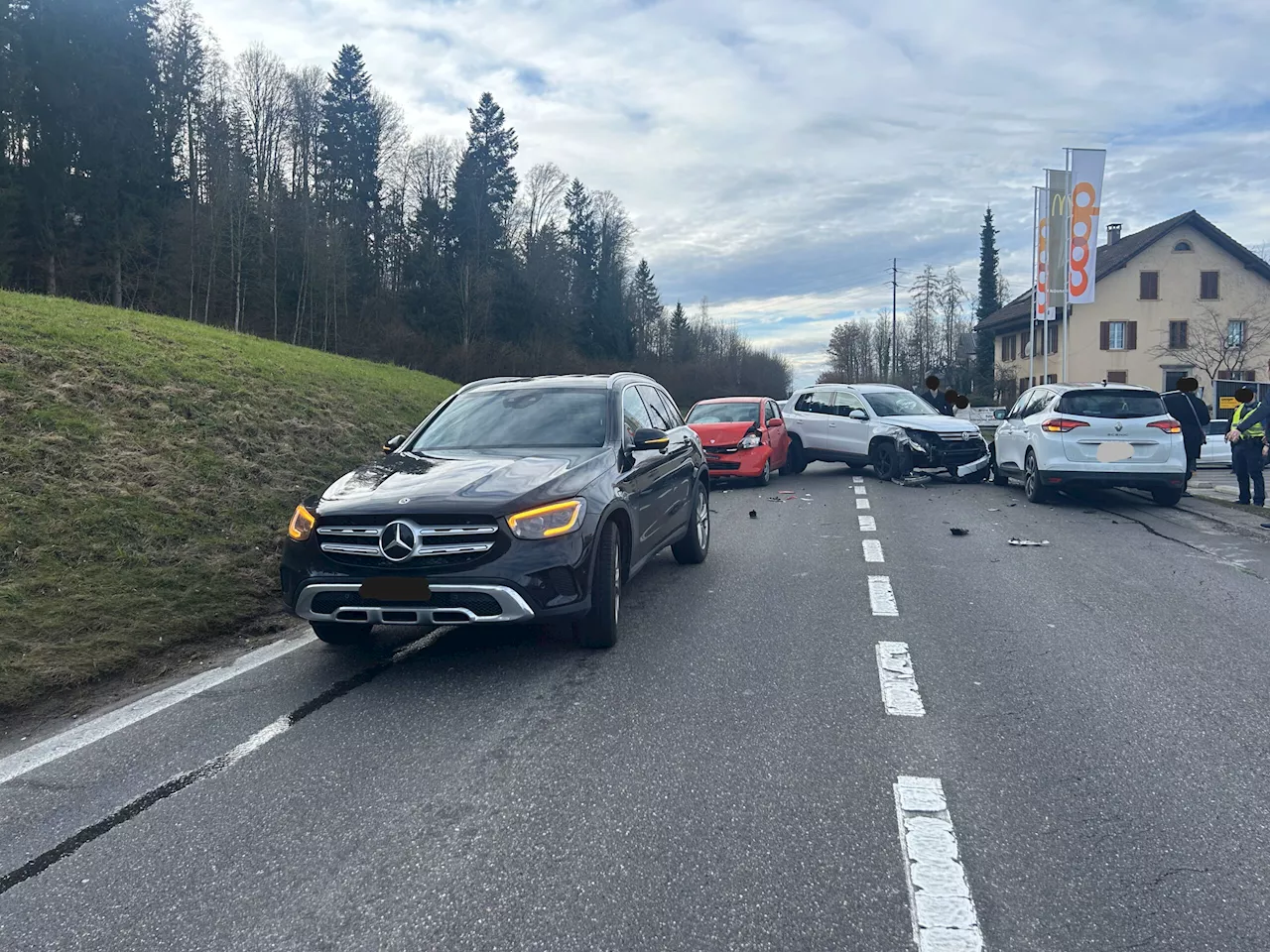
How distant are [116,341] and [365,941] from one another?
1165 cm

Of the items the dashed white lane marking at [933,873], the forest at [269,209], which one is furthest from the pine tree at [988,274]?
the dashed white lane marking at [933,873]

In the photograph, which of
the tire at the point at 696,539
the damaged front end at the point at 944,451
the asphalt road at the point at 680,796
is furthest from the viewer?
the damaged front end at the point at 944,451

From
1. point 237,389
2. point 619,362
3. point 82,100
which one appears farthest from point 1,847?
point 619,362

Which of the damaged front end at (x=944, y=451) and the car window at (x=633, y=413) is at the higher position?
the car window at (x=633, y=413)

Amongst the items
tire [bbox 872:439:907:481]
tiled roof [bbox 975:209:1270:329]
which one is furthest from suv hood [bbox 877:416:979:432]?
tiled roof [bbox 975:209:1270:329]

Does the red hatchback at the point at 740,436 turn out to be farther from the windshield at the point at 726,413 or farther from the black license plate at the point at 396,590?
the black license plate at the point at 396,590

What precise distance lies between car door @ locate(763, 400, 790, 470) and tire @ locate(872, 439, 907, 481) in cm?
161

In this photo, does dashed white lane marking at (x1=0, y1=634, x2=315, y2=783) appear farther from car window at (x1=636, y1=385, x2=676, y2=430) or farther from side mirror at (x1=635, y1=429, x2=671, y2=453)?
car window at (x1=636, y1=385, x2=676, y2=430)

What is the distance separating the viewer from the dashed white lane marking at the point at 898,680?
444 centimetres

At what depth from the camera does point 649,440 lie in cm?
634

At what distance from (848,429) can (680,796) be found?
14217 millimetres

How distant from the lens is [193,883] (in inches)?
115

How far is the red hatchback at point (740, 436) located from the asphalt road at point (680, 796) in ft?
29.4

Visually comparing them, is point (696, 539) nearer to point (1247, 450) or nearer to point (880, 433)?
point (1247, 450)
